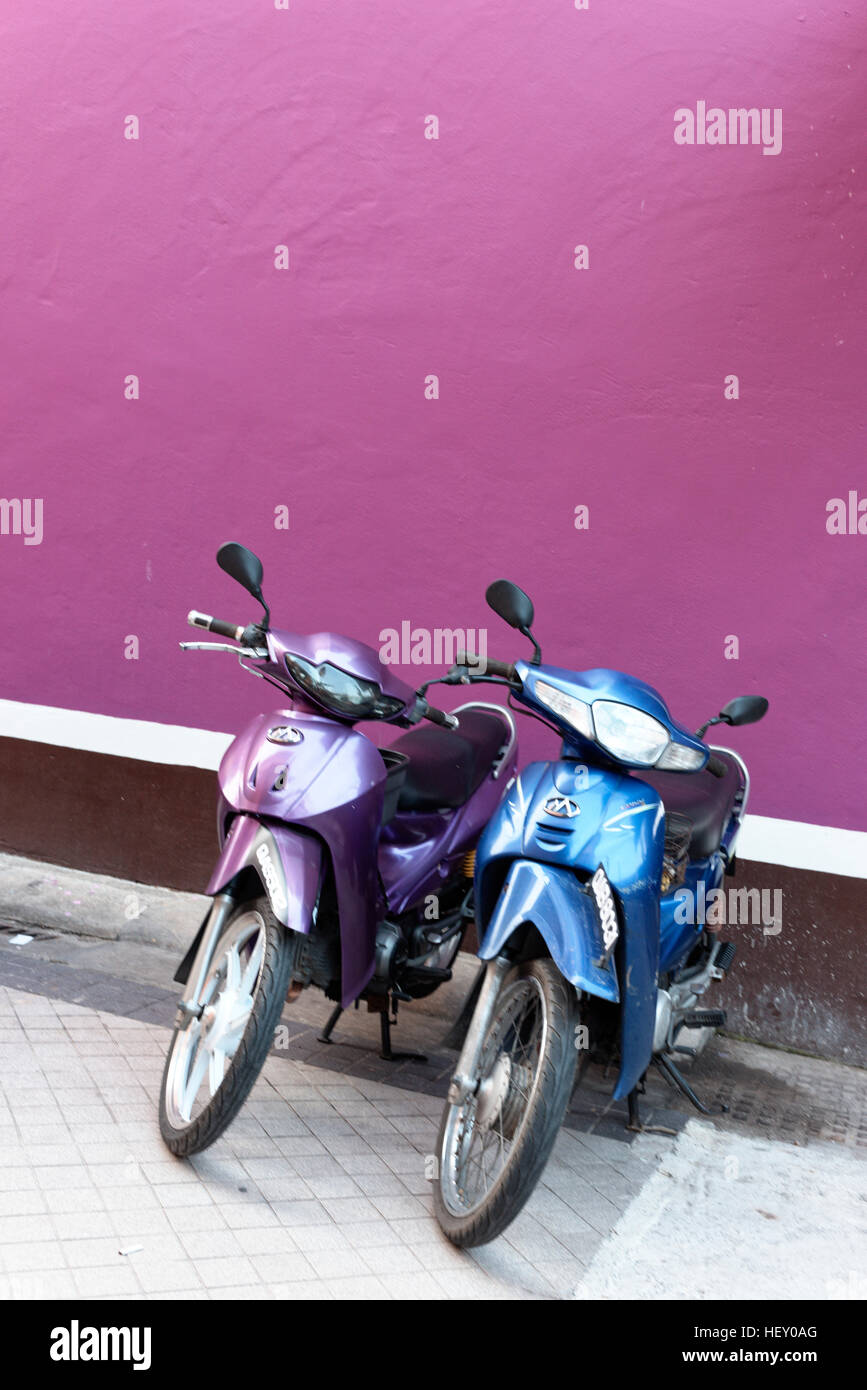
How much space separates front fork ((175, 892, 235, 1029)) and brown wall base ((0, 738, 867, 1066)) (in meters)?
1.92

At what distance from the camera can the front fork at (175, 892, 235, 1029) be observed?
132 inches

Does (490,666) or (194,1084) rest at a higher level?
(490,666)

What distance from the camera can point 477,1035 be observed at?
312cm

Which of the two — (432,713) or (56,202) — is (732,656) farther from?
(56,202)

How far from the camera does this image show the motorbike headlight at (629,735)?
10.1 feet

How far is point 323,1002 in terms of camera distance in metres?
4.66

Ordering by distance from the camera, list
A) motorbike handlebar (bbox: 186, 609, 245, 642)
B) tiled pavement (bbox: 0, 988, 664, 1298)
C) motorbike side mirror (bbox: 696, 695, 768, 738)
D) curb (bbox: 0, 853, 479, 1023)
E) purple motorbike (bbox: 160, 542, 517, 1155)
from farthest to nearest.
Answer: curb (bbox: 0, 853, 479, 1023) < motorbike handlebar (bbox: 186, 609, 245, 642) < motorbike side mirror (bbox: 696, 695, 768, 738) < purple motorbike (bbox: 160, 542, 517, 1155) < tiled pavement (bbox: 0, 988, 664, 1298)

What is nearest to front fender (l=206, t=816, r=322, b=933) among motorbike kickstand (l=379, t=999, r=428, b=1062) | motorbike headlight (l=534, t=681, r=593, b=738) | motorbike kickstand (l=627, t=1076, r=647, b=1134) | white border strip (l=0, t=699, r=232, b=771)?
motorbike headlight (l=534, t=681, r=593, b=738)

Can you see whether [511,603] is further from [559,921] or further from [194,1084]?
[194,1084]

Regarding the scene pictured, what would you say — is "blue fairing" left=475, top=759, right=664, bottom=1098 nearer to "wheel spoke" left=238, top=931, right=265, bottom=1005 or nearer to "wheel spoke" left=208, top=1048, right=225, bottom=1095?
"wheel spoke" left=238, top=931, right=265, bottom=1005

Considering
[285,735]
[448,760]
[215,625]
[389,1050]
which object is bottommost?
[389,1050]

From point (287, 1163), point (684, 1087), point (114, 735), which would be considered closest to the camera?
point (287, 1163)

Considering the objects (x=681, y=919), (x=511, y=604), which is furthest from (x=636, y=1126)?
(x=511, y=604)

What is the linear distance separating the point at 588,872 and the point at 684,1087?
1.18 meters
